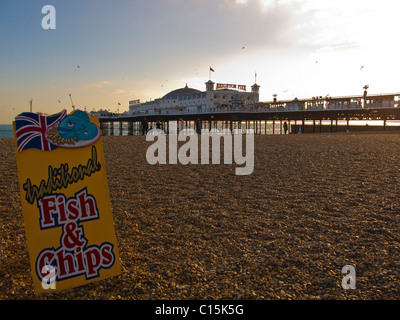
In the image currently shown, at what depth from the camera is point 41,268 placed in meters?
2.81

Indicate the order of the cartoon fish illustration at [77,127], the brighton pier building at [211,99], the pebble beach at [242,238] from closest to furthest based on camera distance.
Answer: the cartoon fish illustration at [77,127], the pebble beach at [242,238], the brighton pier building at [211,99]

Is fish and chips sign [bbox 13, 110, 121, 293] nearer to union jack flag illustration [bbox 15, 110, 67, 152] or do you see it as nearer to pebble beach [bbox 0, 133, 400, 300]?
union jack flag illustration [bbox 15, 110, 67, 152]

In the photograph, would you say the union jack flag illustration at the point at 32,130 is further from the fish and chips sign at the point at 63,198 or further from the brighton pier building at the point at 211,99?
the brighton pier building at the point at 211,99

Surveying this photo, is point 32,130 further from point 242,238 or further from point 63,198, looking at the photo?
point 242,238

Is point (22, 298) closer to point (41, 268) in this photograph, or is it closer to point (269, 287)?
point (41, 268)

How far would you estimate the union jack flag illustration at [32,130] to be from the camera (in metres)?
2.63

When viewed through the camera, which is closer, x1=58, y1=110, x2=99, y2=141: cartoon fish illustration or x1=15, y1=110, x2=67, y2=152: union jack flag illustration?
x1=15, y1=110, x2=67, y2=152: union jack flag illustration

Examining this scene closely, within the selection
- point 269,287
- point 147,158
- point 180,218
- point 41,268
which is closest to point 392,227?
point 269,287

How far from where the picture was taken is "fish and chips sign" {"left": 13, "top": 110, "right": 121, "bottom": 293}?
2693 mm

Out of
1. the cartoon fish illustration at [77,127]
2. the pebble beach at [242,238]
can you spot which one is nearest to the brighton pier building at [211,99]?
the pebble beach at [242,238]

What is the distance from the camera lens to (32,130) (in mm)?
2660

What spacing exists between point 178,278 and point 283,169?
6.61 metres

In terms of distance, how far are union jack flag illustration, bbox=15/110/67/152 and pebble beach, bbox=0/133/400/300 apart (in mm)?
1419

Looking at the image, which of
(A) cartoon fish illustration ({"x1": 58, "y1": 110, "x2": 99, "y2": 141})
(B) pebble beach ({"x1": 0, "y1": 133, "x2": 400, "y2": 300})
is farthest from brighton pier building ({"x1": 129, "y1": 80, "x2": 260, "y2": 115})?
(A) cartoon fish illustration ({"x1": 58, "y1": 110, "x2": 99, "y2": 141})
